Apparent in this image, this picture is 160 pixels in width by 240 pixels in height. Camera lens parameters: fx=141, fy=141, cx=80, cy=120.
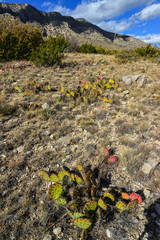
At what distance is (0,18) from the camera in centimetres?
1325

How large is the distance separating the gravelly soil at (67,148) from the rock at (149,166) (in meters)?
0.05

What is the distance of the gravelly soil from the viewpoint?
2.00m

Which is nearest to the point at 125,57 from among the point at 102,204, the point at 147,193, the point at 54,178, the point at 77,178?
the point at 147,193

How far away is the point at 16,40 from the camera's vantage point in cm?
1171

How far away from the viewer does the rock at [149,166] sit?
107 inches

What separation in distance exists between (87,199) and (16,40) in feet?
44.0

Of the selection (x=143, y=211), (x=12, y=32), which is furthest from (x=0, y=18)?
(x=143, y=211)

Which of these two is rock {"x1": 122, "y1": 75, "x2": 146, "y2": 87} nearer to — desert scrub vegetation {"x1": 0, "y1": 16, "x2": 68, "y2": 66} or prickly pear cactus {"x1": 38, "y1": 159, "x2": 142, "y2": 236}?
desert scrub vegetation {"x1": 0, "y1": 16, "x2": 68, "y2": 66}

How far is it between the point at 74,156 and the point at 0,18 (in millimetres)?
16186

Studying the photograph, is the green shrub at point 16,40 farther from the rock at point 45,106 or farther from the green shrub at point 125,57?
the rock at point 45,106

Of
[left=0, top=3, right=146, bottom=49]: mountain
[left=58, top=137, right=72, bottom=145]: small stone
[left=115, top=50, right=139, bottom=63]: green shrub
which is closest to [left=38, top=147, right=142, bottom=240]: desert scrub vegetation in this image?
[left=58, top=137, right=72, bottom=145]: small stone

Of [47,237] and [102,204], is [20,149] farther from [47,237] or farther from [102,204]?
[102,204]

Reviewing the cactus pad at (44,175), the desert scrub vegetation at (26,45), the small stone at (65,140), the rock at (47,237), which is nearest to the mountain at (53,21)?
the desert scrub vegetation at (26,45)

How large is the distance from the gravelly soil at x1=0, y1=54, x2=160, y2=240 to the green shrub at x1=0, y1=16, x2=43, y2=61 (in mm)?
6696
